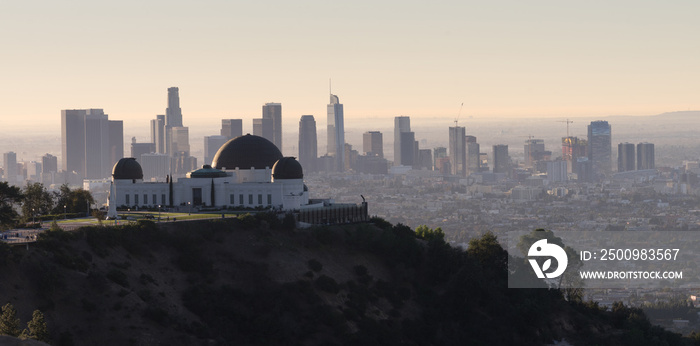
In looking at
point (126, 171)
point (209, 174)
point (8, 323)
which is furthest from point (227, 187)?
point (8, 323)

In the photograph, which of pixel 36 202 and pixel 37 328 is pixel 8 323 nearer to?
pixel 37 328

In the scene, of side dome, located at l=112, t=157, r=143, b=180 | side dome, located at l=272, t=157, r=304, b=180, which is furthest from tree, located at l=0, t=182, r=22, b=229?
side dome, located at l=272, t=157, r=304, b=180

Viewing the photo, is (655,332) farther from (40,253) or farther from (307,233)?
(40,253)

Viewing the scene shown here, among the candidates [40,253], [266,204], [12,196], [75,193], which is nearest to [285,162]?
→ [266,204]

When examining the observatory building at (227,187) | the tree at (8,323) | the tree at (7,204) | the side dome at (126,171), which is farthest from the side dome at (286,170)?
the tree at (8,323)

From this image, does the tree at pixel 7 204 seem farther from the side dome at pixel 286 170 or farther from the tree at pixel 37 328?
the side dome at pixel 286 170
